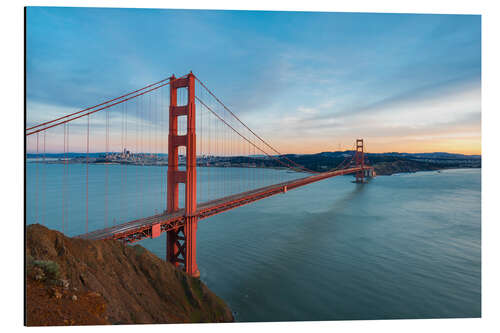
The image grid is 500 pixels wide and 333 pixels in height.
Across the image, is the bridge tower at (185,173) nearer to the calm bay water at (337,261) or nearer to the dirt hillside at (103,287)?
the calm bay water at (337,261)

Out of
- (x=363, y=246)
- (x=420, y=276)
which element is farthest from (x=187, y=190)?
(x=363, y=246)

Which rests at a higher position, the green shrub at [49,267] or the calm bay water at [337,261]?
the green shrub at [49,267]

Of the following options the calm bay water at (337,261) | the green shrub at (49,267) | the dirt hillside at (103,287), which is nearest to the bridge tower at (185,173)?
the calm bay water at (337,261)

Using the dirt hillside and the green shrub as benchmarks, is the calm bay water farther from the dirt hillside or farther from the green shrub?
the green shrub

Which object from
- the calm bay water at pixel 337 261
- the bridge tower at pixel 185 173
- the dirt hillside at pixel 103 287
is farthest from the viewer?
the bridge tower at pixel 185 173

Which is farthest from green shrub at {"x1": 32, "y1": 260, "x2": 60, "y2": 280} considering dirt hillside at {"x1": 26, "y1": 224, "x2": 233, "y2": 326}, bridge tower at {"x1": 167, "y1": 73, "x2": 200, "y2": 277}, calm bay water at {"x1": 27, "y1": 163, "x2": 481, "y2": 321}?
calm bay water at {"x1": 27, "y1": 163, "x2": 481, "y2": 321}
